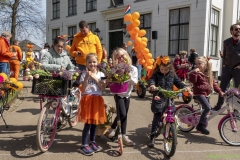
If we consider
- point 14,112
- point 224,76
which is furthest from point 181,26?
point 14,112

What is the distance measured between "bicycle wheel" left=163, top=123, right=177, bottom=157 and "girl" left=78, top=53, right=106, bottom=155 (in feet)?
3.26

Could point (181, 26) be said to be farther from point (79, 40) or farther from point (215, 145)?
point (215, 145)

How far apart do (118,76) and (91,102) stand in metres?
0.58

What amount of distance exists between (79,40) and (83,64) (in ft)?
1.84

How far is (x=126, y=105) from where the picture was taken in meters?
4.04

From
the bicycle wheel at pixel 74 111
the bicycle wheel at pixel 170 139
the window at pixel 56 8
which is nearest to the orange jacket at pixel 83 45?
the bicycle wheel at pixel 74 111

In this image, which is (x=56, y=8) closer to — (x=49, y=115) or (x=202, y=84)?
(x=202, y=84)

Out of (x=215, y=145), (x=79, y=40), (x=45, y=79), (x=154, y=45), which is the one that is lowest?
(x=215, y=145)

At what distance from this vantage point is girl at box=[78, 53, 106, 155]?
3635 mm

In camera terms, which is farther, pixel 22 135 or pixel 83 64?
pixel 83 64

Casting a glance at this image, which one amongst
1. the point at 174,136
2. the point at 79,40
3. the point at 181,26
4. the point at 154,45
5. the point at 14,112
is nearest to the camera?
the point at 174,136

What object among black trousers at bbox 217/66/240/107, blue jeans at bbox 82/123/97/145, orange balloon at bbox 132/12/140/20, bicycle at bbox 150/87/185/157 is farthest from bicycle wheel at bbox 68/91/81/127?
orange balloon at bbox 132/12/140/20

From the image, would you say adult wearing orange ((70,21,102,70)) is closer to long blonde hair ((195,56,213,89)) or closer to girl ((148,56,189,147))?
girl ((148,56,189,147))

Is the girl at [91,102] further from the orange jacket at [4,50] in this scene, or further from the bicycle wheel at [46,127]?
the orange jacket at [4,50]
